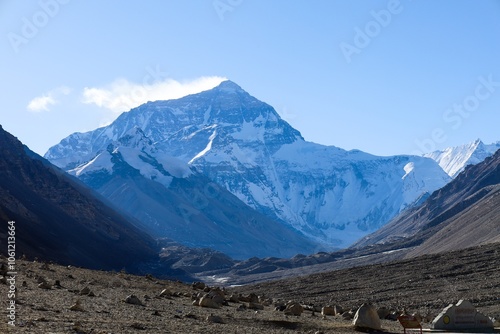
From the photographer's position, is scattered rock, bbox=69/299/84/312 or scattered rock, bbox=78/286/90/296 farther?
scattered rock, bbox=78/286/90/296

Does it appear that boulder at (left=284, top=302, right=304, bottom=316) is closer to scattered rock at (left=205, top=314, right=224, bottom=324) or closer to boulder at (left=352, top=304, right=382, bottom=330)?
boulder at (left=352, top=304, right=382, bottom=330)

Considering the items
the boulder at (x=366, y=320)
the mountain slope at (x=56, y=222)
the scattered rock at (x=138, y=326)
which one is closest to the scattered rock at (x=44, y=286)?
the scattered rock at (x=138, y=326)

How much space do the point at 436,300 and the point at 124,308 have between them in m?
34.2

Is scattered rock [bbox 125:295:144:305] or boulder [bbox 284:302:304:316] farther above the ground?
boulder [bbox 284:302:304:316]

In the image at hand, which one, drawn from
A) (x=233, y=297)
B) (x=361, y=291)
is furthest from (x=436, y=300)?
(x=233, y=297)

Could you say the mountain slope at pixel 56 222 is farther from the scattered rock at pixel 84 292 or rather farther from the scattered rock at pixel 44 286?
the scattered rock at pixel 84 292

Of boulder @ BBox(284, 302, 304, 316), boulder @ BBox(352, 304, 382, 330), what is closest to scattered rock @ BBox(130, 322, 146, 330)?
boulder @ BBox(352, 304, 382, 330)

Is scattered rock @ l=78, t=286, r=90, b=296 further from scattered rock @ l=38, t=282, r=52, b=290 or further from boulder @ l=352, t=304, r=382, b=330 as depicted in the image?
boulder @ l=352, t=304, r=382, b=330

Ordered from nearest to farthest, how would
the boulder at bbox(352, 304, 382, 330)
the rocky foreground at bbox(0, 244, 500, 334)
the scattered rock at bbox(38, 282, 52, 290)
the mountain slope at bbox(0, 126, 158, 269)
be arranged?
the rocky foreground at bbox(0, 244, 500, 334) → the boulder at bbox(352, 304, 382, 330) → the scattered rock at bbox(38, 282, 52, 290) → the mountain slope at bbox(0, 126, 158, 269)

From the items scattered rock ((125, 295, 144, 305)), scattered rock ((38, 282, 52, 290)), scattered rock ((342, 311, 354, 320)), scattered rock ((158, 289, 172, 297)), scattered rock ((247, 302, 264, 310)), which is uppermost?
scattered rock ((342, 311, 354, 320))

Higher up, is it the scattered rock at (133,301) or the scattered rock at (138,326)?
the scattered rock at (133,301)

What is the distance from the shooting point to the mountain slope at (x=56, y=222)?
10688cm

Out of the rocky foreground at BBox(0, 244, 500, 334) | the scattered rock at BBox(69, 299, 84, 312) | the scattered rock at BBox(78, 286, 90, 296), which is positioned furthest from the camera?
→ the scattered rock at BBox(78, 286, 90, 296)

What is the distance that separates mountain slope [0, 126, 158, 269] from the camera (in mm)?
106875
